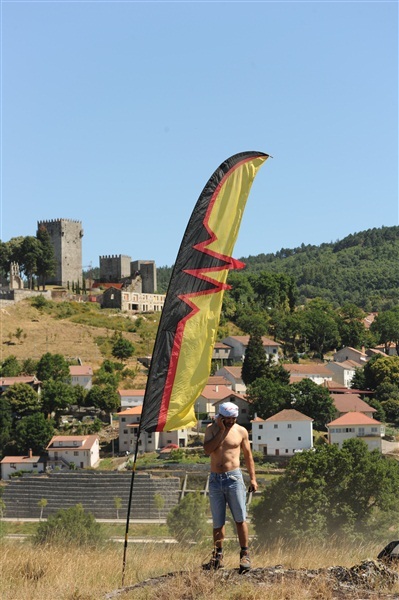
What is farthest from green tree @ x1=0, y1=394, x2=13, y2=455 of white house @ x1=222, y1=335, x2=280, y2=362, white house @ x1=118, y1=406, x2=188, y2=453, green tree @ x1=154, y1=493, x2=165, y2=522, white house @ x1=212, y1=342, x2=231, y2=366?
white house @ x1=222, y1=335, x2=280, y2=362

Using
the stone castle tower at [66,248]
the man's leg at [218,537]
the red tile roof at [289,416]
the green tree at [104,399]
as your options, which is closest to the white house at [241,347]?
the green tree at [104,399]

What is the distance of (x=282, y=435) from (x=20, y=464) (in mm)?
14071

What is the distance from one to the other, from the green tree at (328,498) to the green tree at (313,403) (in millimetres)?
18983

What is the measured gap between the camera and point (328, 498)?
3272 cm

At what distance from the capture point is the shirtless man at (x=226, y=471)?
313 inches

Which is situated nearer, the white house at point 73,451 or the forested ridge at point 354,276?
the white house at point 73,451

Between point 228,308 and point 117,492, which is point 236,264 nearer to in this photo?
point 117,492

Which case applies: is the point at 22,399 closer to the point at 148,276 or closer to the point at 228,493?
the point at 148,276

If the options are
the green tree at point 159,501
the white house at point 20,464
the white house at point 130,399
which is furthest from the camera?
the white house at point 130,399

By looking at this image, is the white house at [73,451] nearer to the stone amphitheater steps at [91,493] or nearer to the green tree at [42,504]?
the stone amphitheater steps at [91,493]

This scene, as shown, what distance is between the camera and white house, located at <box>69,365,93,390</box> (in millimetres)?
58812

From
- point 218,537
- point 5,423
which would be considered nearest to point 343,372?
point 5,423

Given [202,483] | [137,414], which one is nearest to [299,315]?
[137,414]

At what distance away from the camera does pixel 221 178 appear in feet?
29.2
